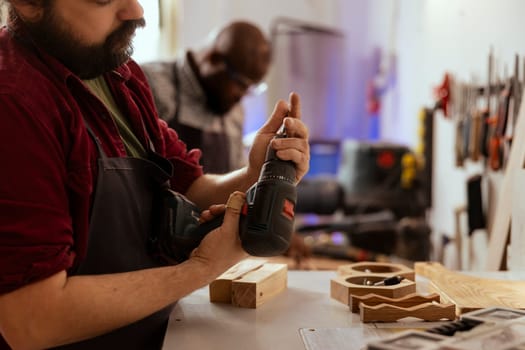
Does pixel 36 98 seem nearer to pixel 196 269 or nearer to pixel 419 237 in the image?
pixel 196 269

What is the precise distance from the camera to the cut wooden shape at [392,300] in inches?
43.2

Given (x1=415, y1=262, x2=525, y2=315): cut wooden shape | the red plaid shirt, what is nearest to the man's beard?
the red plaid shirt

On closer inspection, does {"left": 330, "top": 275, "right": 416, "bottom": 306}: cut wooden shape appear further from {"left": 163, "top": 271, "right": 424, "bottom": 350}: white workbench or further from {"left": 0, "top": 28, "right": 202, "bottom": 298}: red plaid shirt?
{"left": 0, "top": 28, "right": 202, "bottom": 298}: red plaid shirt

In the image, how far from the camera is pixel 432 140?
2.97m

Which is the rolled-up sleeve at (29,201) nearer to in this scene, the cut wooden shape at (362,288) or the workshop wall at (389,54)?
the cut wooden shape at (362,288)

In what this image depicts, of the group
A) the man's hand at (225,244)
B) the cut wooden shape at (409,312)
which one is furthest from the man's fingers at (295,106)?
the cut wooden shape at (409,312)

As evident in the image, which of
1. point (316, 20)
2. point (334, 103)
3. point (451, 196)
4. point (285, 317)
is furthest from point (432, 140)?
point (285, 317)

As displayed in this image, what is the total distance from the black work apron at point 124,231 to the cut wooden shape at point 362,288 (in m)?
0.31

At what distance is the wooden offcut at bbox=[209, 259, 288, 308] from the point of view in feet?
3.93

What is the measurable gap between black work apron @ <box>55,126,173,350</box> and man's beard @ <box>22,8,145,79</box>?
12 cm

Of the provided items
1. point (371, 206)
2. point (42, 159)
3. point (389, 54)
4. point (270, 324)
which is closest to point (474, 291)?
point (270, 324)

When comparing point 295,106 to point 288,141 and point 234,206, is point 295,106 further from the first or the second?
point 234,206

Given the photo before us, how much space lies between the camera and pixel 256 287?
1192 millimetres

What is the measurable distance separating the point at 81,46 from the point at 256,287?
20.5 inches
